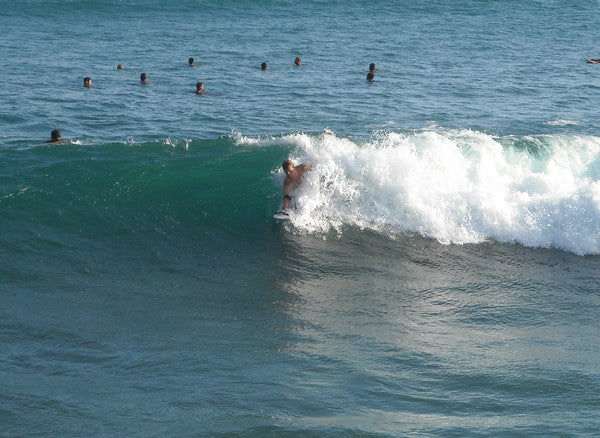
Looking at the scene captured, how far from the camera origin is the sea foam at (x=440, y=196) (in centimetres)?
1388

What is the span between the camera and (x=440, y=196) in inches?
570

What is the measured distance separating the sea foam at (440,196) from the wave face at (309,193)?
0.02 meters

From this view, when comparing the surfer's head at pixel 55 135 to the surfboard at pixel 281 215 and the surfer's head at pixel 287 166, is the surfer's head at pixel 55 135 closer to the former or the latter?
the surfer's head at pixel 287 166

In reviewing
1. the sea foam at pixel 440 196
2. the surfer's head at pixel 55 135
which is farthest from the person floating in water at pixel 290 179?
the surfer's head at pixel 55 135

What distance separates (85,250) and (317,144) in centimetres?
527

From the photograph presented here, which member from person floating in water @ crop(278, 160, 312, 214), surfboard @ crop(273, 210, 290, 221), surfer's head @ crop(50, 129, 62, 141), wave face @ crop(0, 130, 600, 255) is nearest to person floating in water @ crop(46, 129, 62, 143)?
surfer's head @ crop(50, 129, 62, 141)

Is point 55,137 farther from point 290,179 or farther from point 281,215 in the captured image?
point 281,215

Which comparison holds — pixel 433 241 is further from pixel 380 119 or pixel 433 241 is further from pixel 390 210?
pixel 380 119

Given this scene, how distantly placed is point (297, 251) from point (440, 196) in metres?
3.31

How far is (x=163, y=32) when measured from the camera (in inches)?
1249

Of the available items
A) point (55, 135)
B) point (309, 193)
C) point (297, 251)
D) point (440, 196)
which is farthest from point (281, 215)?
point (55, 135)

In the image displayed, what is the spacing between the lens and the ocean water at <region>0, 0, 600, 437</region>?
789cm

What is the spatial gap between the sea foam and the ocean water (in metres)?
0.04

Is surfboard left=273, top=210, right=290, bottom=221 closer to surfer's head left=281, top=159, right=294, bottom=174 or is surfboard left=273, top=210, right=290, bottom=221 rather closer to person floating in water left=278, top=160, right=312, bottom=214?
person floating in water left=278, top=160, right=312, bottom=214
